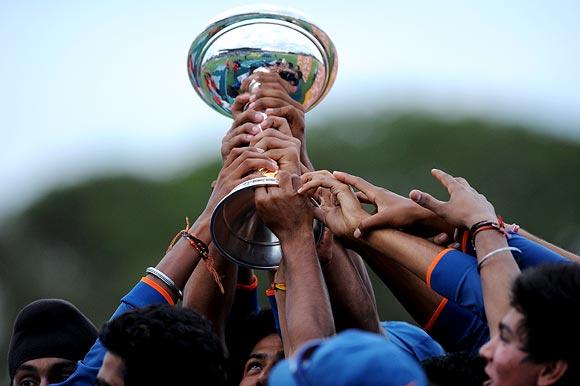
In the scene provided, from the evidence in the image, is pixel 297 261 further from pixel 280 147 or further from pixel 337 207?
→ pixel 280 147

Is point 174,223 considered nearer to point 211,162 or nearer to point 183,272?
point 211,162

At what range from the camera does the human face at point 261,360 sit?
5379 mm

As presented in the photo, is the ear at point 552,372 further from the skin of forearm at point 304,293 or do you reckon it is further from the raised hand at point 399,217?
the raised hand at point 399,217

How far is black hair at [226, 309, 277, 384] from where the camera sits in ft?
18.1

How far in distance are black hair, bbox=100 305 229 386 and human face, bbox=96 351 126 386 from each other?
2 cm

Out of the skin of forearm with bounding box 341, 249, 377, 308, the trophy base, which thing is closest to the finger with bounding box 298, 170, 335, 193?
the trophy base

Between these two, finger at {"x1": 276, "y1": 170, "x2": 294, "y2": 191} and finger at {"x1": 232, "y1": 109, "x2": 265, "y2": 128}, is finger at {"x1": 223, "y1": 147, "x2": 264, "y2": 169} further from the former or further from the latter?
finger at {"x1": 276, "y1": 170, "x2": 294, "y2": 191}

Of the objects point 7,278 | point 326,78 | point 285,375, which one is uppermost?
point 326,78

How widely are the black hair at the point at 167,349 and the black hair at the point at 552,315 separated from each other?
94 cm

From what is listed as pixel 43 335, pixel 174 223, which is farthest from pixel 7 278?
pixel 43 335

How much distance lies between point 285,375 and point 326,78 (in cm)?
237

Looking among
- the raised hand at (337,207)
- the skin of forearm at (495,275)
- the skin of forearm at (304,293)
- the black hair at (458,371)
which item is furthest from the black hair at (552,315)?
the raised hand at (337,207)

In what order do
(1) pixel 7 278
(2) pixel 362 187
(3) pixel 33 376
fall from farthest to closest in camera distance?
(1) pixel 7 278 → (3) pixel 33 376 → (2) pixel 362 187

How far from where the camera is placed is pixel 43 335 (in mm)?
5785
